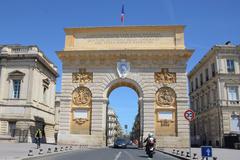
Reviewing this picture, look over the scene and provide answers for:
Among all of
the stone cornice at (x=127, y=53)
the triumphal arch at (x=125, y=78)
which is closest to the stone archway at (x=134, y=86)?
the triumphal arch at (x=125, y=78)

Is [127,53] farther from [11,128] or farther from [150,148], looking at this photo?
[11,128]

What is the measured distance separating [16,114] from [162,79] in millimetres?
19215

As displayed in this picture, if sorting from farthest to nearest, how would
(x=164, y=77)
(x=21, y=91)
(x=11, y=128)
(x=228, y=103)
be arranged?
1. (x=228, y=103)
2. (x=21, y=91)
3. (x=11, y=128)
4. (x=164, y=77)

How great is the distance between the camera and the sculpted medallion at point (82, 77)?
29.7 metres

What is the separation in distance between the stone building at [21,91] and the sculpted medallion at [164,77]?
17001 mm

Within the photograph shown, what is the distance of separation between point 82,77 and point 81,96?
195 centimetres

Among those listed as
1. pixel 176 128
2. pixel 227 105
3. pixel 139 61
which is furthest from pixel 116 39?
pixel 227 105

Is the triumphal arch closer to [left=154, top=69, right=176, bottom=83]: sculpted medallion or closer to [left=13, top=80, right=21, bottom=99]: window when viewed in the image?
[left=154, top=69, right=176, bottom=83]: sculpted medallion

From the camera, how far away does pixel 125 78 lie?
1153 inches

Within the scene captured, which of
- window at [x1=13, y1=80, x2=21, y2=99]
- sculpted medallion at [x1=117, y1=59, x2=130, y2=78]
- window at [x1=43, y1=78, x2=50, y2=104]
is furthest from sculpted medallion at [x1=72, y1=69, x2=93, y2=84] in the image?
window at [x1=43, y1=78, x2=50, y2=104]

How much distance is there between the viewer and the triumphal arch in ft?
92.7

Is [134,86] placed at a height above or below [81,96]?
above

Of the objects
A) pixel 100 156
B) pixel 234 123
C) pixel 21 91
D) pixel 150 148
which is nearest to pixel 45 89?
pixel 21 91

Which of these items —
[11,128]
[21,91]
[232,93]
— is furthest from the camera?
[232,93]
